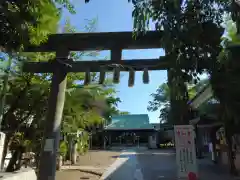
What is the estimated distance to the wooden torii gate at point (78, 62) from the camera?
776cm

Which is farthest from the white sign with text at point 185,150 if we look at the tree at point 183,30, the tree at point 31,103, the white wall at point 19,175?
the tree at point 31,103

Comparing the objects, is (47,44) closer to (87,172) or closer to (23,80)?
(23,80)

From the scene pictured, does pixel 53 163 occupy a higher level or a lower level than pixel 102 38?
lower

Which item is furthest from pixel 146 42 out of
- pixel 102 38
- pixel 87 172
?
pixel 87 172

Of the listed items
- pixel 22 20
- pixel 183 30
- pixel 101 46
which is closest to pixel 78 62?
pixel 101 46

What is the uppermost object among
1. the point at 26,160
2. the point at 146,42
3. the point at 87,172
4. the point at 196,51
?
the point at 146,42

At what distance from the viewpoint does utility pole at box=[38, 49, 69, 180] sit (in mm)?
7340

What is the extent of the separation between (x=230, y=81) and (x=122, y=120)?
33.8 m

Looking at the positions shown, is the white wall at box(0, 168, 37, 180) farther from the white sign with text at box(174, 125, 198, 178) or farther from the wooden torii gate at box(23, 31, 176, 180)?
the white sign with text at box(174, 125, 198, 178)

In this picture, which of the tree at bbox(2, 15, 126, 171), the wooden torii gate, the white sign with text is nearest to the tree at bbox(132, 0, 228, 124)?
the white sign with text

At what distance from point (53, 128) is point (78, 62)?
2097mm

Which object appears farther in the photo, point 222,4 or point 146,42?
point 146,42

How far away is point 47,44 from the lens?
8.30 meters

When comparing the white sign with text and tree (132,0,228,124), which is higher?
tree (132,0,228,124)
